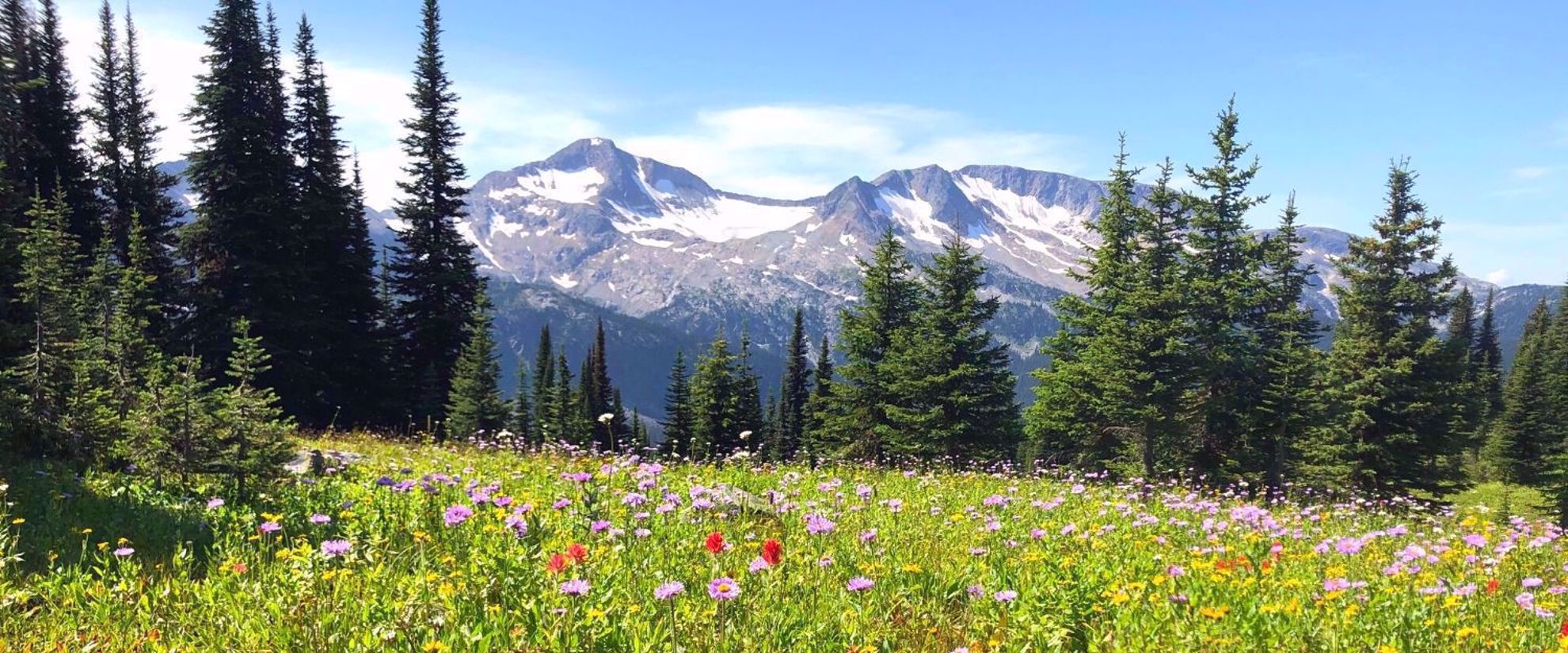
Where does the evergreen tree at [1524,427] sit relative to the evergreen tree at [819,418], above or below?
below

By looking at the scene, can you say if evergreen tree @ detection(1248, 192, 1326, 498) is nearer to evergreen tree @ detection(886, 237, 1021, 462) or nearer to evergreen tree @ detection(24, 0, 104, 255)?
evergreen tree @ detection(886, 237, 1021, 462)

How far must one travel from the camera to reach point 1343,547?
5.11 metres

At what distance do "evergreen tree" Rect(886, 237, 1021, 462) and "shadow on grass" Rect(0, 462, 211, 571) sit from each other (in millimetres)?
20683

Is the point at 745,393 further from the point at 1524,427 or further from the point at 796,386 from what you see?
the point at 1524,427

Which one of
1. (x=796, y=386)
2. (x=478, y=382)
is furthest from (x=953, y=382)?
(x=796, y=386)

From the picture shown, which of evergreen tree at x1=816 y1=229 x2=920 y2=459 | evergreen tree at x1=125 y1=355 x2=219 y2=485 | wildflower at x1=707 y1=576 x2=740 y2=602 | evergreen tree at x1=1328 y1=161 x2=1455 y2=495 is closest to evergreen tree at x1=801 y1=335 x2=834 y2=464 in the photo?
evergreen tree at x1=816 y1=229 x2=920 y2=459

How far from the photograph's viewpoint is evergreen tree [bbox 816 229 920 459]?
91.8 ft

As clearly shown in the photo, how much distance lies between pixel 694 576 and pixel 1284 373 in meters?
26.3

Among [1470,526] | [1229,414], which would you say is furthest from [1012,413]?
[1470,526]

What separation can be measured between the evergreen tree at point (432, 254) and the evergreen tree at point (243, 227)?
4858 millimetres

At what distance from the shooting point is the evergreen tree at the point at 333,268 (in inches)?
945

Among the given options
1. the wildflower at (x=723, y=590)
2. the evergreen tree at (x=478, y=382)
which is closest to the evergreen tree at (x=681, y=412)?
the evergreen tree at (x=478, y=382)

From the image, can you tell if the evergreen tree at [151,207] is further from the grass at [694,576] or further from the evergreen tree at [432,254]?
the grass at [694,576]

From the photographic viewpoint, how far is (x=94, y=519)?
5613 millimetres
